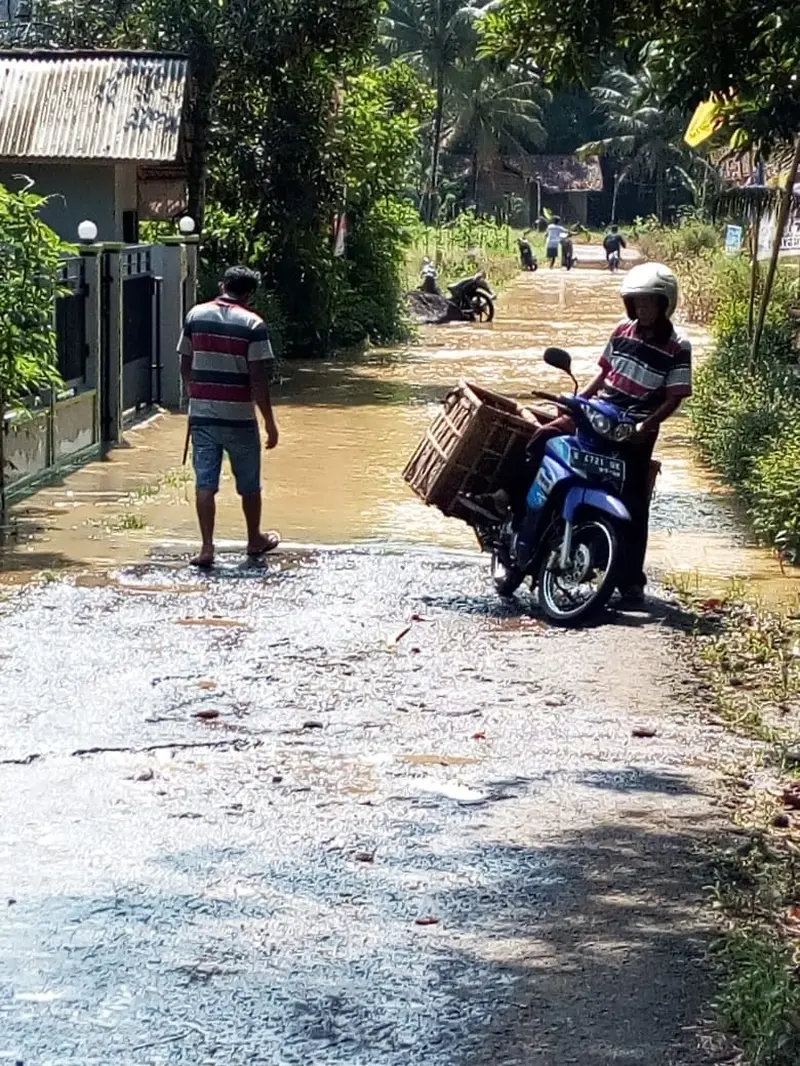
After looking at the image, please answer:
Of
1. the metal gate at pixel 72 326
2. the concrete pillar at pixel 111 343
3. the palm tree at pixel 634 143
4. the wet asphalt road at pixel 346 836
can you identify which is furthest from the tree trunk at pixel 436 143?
the wet asphalt road at pixel 346 836

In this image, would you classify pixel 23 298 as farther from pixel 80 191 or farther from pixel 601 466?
pixel 80 191

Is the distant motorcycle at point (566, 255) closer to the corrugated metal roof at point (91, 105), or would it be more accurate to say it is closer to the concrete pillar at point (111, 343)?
the corrugated metal roof at point (91, 105)

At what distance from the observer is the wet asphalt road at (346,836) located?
4.22 m

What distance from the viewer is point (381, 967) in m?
4.53

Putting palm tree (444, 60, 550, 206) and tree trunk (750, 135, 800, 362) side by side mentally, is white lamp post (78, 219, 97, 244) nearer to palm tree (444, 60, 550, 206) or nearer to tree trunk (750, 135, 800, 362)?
tree trunk (750, 135, 800, 362)

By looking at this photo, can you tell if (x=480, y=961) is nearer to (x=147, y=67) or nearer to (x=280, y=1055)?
(x=280, y=1055)

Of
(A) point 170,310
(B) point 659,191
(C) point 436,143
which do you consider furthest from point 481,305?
(B) point 659,191

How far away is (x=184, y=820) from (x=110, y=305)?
9.94m

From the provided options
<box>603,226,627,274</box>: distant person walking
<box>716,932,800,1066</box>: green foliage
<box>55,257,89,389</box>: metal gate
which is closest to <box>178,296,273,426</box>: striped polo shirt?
<box>55,257,89,389</box>: metal gate

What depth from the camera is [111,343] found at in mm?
15125

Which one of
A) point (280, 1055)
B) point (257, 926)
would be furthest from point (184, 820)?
point (280, 1055)

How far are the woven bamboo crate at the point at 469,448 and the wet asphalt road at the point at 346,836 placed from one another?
607 mm

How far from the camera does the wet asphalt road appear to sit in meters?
4.22

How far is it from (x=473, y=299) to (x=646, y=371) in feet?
80.9
